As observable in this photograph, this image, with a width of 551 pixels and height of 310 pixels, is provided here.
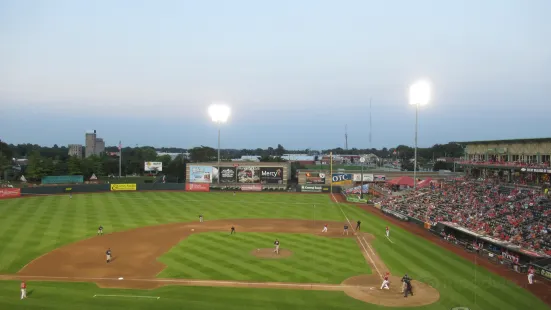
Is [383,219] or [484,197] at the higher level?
[484,197]

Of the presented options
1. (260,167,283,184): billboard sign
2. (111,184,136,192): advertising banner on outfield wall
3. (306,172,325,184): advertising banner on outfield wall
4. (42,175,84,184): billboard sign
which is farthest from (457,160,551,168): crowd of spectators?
(42,175,84,184): billboard sign

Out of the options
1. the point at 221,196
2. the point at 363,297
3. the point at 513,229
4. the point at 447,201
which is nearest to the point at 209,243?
the point at 363,297

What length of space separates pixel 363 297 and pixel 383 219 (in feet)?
95.6

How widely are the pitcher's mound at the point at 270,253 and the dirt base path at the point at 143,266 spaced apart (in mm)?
81

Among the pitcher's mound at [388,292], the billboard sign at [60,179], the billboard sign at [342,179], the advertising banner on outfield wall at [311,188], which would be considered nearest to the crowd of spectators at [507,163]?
the billboard sign at [342,179]

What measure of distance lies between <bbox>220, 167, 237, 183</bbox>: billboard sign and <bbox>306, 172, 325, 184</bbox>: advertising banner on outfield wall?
54.7 ft

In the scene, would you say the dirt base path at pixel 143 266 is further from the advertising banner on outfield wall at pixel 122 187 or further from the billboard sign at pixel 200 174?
the billboard sign at pixel 200 174

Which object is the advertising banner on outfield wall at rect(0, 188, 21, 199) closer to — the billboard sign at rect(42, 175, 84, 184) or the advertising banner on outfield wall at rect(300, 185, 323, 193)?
the billboard sign at rect(42, 175, 84, 184)

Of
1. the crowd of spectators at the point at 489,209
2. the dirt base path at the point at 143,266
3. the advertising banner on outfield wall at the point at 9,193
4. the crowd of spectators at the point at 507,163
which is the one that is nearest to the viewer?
the dirt base path at the point at 143,266

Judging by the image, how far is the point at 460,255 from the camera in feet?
102

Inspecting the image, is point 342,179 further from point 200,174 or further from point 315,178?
point 200,174

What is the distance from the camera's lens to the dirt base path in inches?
891

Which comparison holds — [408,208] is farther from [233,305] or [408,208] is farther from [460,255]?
[233,305]

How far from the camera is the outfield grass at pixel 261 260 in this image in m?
25.0
